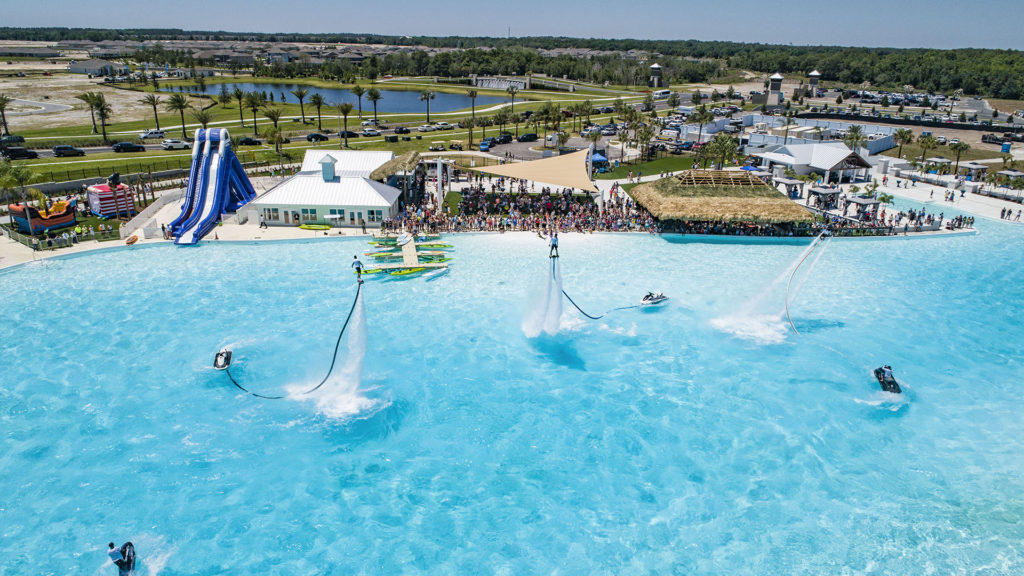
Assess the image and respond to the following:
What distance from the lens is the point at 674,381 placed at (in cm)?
2838

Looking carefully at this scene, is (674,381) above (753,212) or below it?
below

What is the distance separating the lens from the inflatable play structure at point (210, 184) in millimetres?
46303

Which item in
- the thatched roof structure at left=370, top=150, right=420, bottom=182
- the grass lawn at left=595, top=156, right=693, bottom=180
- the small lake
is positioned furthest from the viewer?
the small lake

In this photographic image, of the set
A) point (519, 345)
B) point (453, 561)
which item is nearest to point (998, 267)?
point (519, 345)

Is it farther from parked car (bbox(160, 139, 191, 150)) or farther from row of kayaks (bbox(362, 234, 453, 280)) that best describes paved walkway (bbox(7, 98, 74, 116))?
row of kayaks (bbox(362, 234, 453, 280))

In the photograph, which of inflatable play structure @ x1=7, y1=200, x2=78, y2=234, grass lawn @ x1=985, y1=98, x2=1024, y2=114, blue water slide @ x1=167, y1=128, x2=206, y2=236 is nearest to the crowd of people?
blue water slide @ x1=167, y1=128, x2=206, y2=236

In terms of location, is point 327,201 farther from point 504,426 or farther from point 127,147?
point 127,147

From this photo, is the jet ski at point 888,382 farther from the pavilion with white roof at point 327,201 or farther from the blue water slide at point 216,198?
the blue water slide at point 216,198

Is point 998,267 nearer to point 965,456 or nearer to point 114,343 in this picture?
point 965,456

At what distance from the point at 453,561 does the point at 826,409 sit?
17.1 metres

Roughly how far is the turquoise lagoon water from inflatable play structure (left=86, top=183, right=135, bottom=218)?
9394mm

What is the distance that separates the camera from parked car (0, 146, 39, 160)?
6688 centimetres

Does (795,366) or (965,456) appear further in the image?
(795,366)

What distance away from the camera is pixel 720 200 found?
47719mm
